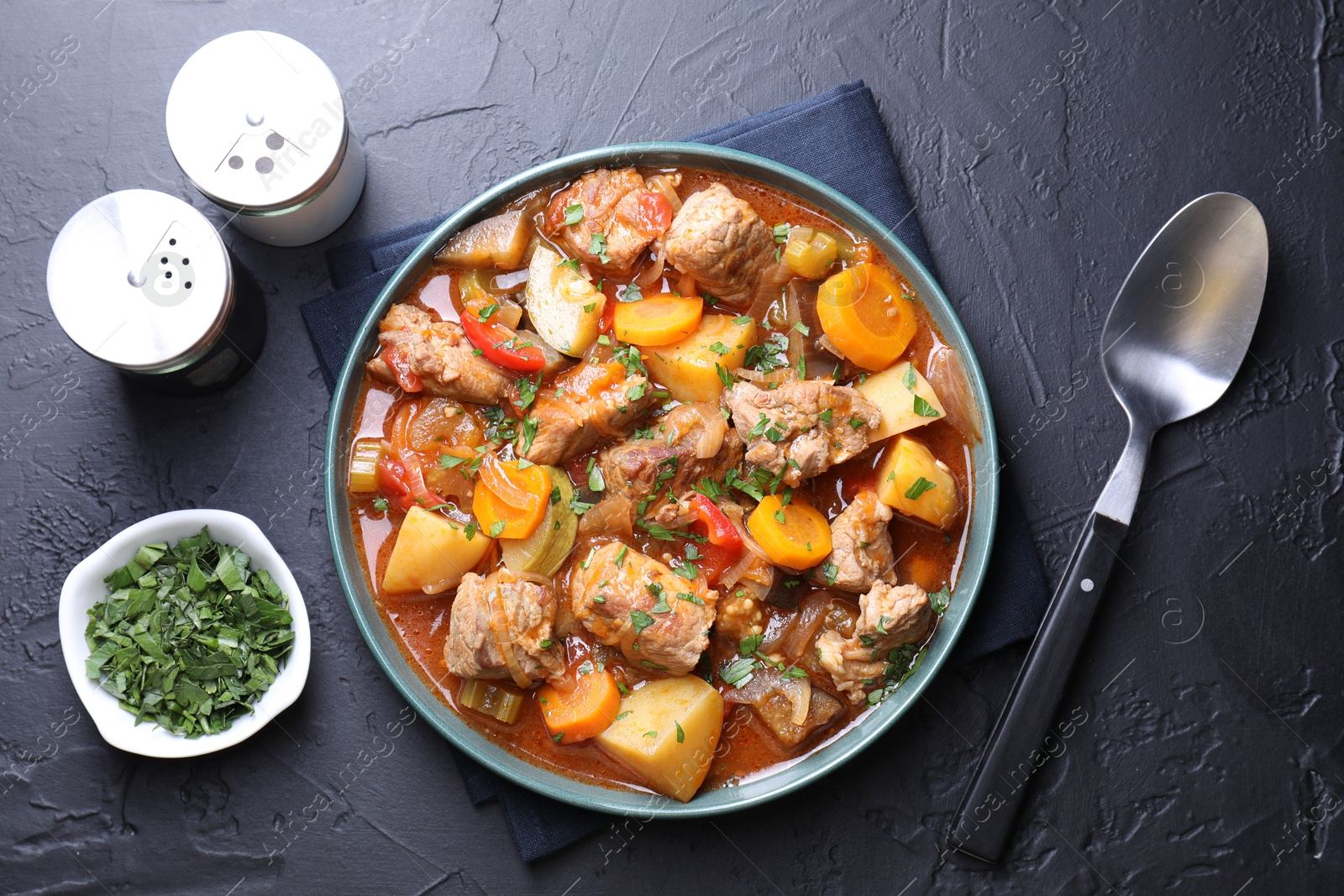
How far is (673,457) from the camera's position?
139 inches

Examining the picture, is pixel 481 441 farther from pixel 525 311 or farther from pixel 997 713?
pixel 997 713

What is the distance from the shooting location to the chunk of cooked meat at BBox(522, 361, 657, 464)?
3535 millimetres

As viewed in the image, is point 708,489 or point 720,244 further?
point 708,489

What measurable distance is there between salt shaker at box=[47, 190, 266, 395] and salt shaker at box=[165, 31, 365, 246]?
22 centimetres

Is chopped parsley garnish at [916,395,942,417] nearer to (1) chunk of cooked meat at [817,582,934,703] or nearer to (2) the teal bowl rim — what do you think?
(2) the teal bowl rim

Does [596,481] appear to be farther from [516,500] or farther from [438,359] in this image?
[438,359]

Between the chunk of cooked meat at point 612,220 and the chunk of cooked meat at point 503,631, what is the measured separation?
4.51ft

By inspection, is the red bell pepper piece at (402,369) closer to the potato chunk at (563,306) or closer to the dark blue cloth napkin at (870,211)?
the dark blue cloth napkin at (870,211)

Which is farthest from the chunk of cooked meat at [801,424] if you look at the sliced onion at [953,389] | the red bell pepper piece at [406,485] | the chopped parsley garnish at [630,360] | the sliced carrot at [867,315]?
the red bell pepper piece at [406,485]

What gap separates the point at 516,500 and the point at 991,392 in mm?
2233

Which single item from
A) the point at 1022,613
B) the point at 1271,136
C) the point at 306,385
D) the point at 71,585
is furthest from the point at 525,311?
the point at 1271,136

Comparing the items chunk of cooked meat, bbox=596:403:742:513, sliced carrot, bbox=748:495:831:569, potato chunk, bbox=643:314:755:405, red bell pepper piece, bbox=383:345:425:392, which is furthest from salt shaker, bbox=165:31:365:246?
sliced carrot, bbox=748:495:831:569

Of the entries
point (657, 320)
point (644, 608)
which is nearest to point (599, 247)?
point (657, 320)

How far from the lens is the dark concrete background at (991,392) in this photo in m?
3.93
